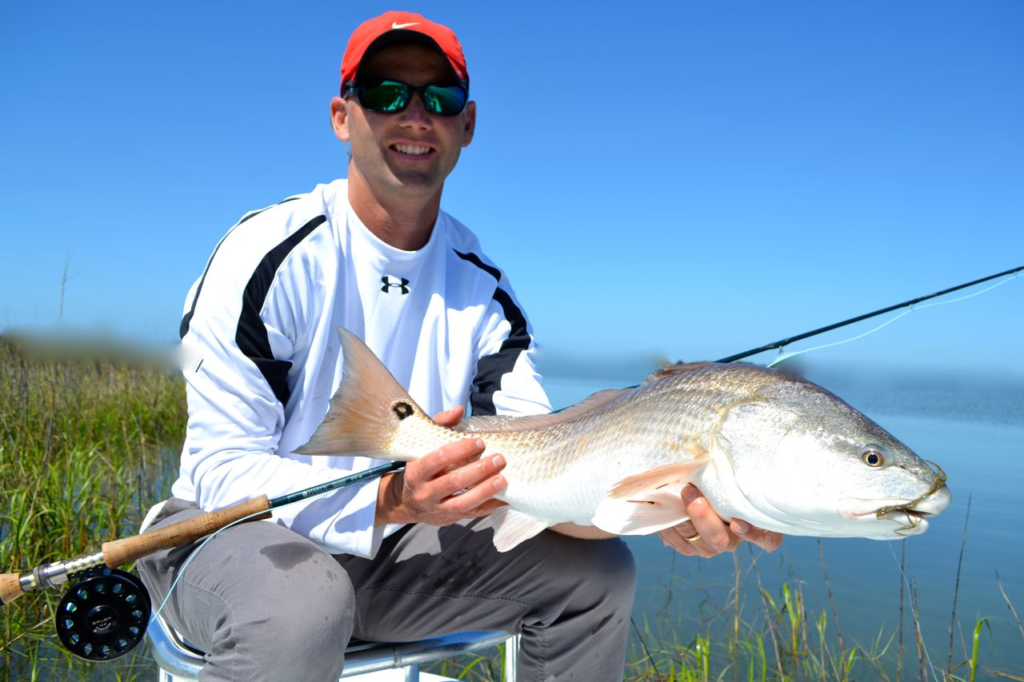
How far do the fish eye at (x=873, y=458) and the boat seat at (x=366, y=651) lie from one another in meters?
1.30

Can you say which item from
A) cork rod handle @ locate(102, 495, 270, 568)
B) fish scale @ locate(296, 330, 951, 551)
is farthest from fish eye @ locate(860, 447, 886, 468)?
cork rod handle @ locate(102, 495, 270, 568)

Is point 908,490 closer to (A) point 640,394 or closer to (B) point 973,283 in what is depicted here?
(A) point 640,394

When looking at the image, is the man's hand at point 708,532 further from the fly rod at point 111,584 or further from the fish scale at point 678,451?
the fly rod at point 111,584

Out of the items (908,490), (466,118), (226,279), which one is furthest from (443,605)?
(466,118)

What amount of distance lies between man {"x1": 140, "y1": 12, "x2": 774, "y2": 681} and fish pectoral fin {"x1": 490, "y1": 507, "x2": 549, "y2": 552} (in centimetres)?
7

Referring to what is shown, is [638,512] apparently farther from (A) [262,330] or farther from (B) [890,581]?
(B) [890,581]

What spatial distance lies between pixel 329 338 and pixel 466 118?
1.17m

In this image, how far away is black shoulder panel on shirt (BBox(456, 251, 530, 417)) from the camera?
9.86 ft

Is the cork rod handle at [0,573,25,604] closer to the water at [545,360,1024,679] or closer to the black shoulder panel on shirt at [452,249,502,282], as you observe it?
the black shoulder panel on shirt at [452,249,502,282]

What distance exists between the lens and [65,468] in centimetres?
552

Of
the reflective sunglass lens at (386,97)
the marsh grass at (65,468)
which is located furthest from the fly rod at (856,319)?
the marsh grass at (65,468)

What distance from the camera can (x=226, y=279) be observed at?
2527 millimetres

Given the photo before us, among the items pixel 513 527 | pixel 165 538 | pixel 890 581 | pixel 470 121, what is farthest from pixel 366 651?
pixel 890 581

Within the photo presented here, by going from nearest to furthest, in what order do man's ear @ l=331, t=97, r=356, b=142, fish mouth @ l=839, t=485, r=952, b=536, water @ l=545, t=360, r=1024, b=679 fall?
fish mouth @ l=839, t=485, r=952, b=536, man's ear @ l=331, t=97, r=356, b=142, water @ l=545, t=360, r=1024, b=679
